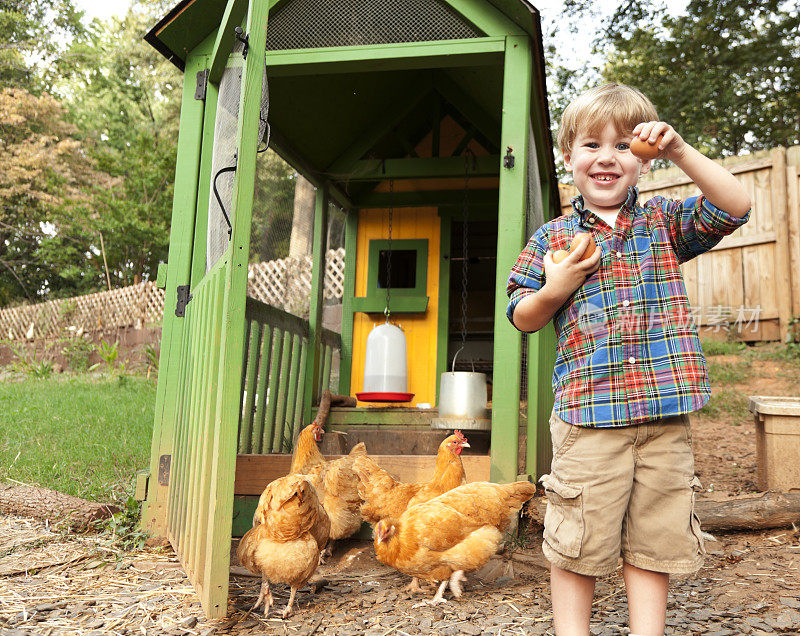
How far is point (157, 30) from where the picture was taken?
12.2 ft

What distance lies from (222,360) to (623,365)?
1386 millimetres

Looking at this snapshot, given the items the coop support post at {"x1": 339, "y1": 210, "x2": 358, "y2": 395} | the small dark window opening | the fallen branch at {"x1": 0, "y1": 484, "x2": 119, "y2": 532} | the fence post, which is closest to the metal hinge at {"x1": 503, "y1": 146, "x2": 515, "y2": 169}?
the small dark window opening

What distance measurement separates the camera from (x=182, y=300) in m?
3.65

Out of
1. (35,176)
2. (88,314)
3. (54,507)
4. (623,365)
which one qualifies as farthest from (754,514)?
(35,176)

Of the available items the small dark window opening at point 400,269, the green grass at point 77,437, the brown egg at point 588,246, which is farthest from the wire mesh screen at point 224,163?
the small dark window opening at point 400,269

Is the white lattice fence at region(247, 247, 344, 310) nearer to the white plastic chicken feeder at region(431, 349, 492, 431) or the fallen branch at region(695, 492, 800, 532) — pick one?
the white plastic chicken feeder at region(431, 349, 492, 431)

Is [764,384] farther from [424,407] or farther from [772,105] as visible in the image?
[772,105]

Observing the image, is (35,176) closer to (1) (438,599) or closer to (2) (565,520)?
(1) (438,599)

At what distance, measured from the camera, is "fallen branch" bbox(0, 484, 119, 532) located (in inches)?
152

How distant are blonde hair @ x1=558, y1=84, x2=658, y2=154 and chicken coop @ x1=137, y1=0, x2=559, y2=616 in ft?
4.04

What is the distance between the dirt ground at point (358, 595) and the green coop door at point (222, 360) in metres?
0.23

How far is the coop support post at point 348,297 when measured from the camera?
5.61 metres

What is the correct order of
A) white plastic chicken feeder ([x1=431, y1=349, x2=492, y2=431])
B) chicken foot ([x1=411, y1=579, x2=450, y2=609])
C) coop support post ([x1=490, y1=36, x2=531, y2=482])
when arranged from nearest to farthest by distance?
chicken foot ([x1=411, y1=579, x2=450, y2=609]) → coop support post ([x1=490, y1=36, x2=531, y2=482]) → white plastic chicken feeder ([x1=431, y1=349, x2=492, y2=431])

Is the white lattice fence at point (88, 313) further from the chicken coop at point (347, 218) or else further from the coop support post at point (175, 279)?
the coop support post at point (175, 279)
